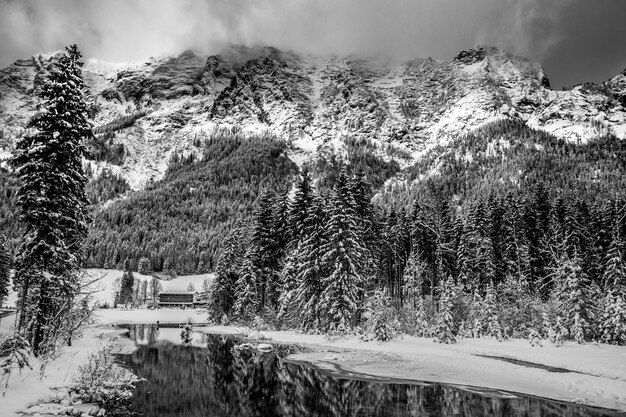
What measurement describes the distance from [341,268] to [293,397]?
1992 cm

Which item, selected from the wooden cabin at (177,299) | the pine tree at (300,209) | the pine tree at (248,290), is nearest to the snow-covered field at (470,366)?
the pine tree at (300,209)

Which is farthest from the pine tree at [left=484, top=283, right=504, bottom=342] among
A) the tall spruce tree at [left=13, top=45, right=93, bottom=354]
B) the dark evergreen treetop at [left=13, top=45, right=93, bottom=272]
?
the dark evergreen treetop at [left=13, top=45, right=93, bottom=272]

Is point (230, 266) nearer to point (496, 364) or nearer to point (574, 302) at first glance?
point (496, 364)

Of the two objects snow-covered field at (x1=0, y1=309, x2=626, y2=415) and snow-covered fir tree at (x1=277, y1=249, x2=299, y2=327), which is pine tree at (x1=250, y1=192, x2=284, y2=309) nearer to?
snow-covered fir tree at (x1=277, y1=249, x2=299, y2=327)

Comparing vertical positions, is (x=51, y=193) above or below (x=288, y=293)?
above

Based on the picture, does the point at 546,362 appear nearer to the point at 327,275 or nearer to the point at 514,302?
the point at 514,302

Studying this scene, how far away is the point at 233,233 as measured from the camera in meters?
61.3

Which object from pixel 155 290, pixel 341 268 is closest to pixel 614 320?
pixel 341 268

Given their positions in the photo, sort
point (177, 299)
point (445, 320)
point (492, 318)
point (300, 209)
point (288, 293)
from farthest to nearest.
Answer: point (177, 299), point (300, 209), point (288, 293), point (492, 318), point (445, 320)

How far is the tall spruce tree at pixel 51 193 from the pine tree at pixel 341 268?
22183 millimetres

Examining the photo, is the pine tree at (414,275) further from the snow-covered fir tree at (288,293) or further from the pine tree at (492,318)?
the pine tree at (492,318)

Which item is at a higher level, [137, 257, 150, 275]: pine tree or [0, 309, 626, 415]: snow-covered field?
[137, 257, 150, 275]: pine tree

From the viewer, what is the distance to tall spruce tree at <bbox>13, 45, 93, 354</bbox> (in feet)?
63.2

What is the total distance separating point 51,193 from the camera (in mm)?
20047
